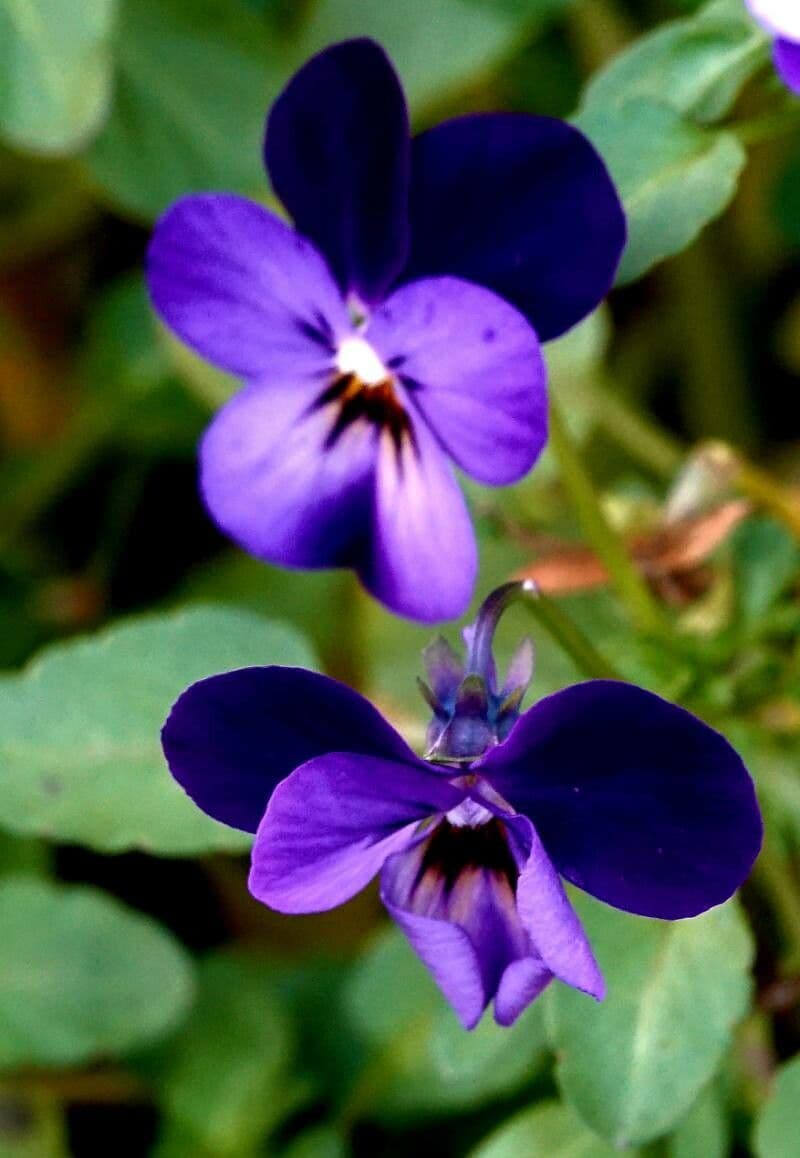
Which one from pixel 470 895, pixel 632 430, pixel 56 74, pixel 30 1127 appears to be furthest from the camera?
pixel 632 430

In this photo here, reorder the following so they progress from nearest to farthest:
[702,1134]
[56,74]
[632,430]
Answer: [702,1134] → [56,74] → [632,430]

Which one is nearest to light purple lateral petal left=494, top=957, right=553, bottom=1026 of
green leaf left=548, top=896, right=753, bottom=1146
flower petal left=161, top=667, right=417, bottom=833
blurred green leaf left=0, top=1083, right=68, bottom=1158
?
flower petal left=161, top=667, right=417, bottom=833

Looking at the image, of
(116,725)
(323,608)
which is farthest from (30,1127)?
(323,608)

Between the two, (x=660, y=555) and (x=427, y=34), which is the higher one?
(x=427, y=34)

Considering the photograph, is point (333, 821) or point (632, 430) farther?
point (632, 430)

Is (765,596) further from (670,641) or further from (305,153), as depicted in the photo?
(305,153)

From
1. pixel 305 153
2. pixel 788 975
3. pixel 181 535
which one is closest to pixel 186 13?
pixel 181 535

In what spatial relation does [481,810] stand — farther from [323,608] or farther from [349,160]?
[323,608]

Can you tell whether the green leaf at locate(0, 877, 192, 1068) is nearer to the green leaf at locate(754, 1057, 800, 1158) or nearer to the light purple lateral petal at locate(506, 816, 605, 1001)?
the green leaf at locate(754, 1057, 800, 1158)
